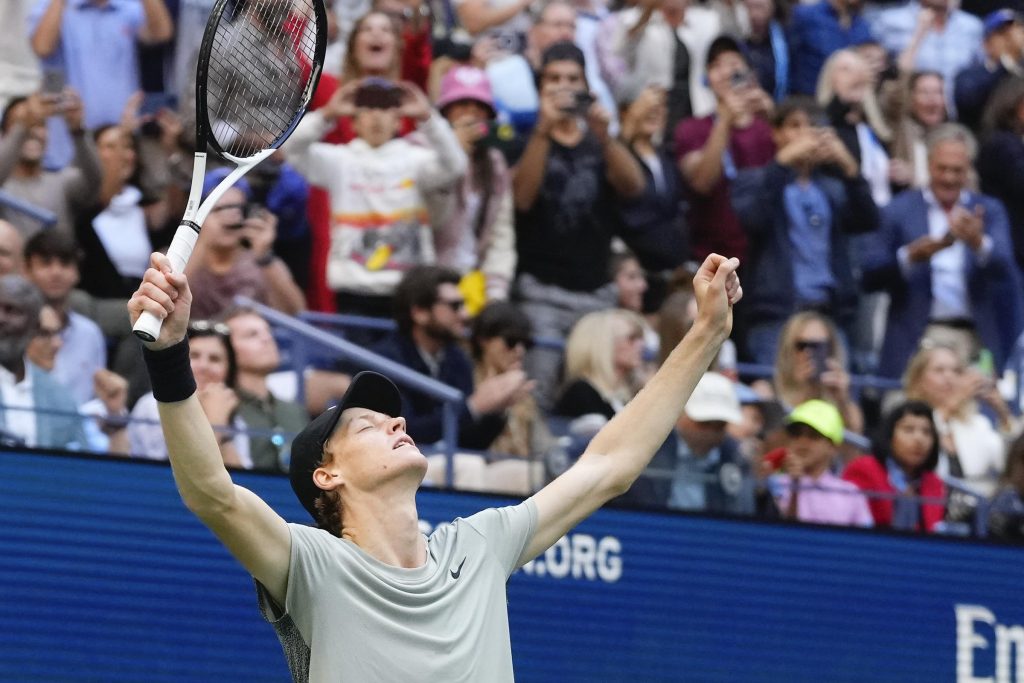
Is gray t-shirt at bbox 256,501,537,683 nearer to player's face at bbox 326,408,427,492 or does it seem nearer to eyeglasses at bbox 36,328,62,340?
player's face at bbox 326,408,427,492

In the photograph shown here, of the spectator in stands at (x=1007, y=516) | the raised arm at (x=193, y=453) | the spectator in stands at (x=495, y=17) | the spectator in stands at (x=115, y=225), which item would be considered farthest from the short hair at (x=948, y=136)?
the raised arm at (x=193, y=453)

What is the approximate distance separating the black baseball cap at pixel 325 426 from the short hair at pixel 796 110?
7.14m

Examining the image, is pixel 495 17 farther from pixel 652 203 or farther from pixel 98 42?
pixel 98 42

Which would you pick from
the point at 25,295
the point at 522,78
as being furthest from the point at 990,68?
the point at 25,295

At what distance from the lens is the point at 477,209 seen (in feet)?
32.5

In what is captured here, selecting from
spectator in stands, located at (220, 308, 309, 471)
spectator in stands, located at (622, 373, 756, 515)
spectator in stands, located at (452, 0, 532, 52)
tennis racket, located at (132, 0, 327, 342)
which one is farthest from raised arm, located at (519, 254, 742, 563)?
spectator in stands, located at (452, 0, 532, 52)

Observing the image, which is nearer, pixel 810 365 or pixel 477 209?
pixel 477 209

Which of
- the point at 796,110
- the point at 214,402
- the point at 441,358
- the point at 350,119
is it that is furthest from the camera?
the point at 796,110

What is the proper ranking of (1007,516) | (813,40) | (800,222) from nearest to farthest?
(1007,516) < (800,222) < (813,40)

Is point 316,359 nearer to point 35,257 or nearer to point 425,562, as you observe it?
point 35,257

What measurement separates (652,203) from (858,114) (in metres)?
2.41

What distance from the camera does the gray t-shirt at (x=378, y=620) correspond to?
422cm

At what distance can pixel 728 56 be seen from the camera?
37.3ft

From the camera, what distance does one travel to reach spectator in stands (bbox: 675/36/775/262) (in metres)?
11.0
